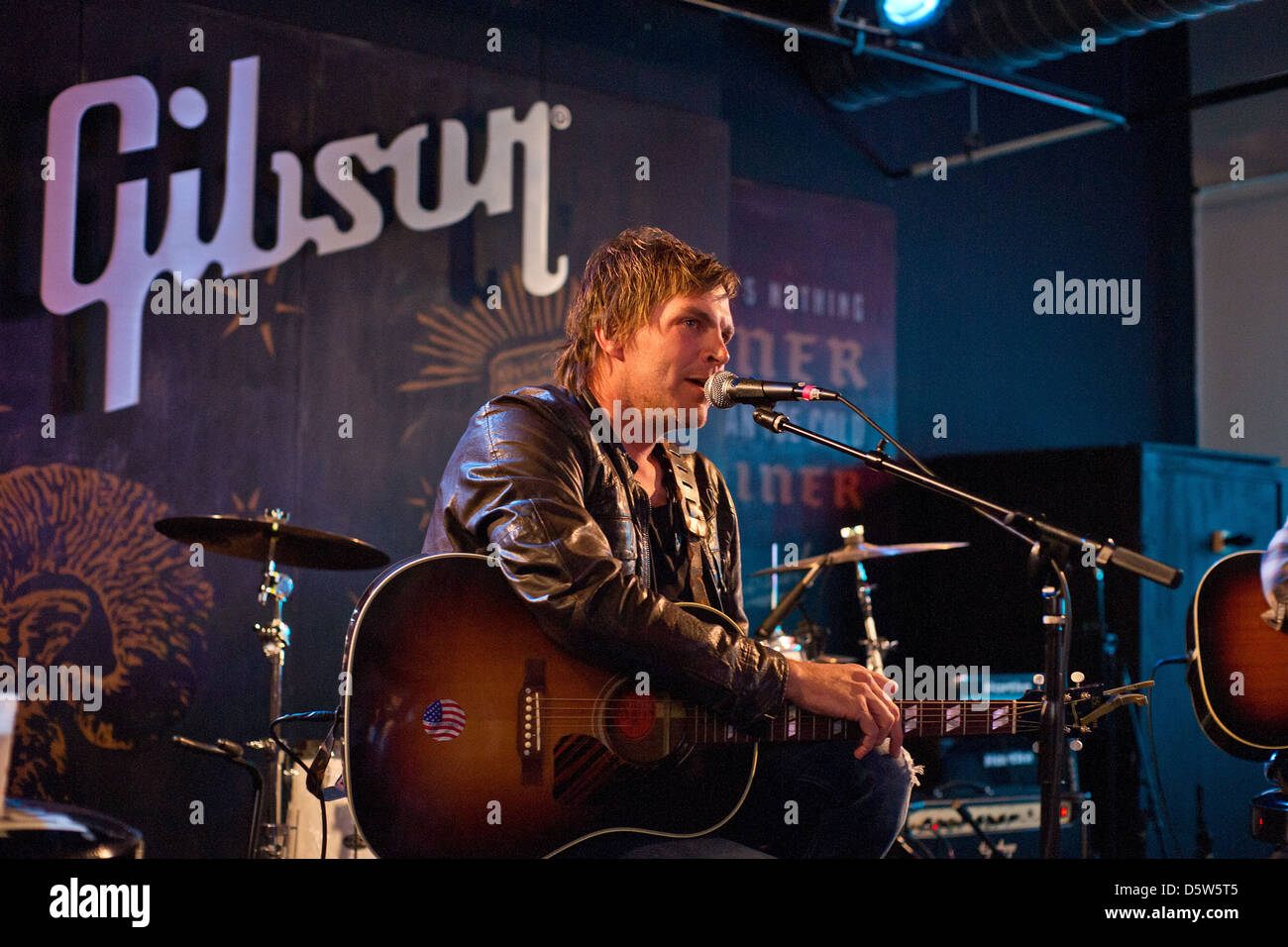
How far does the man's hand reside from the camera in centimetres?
252

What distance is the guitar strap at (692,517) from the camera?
2941 mm

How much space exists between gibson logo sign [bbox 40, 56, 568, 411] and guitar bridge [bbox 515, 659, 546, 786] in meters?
2.83

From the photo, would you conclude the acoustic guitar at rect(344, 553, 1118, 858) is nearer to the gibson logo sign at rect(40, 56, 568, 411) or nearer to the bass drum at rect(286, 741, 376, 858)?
the bass drum at rect(286, 741, 376, 858)

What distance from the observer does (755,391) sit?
261 cm

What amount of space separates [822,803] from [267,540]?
212 centimetres

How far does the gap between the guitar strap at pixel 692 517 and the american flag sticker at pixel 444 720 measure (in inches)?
28.2

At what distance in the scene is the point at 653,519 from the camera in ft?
9.83

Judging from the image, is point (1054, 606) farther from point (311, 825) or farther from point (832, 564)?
point (832, 564)

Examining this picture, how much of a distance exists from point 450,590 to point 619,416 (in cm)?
67

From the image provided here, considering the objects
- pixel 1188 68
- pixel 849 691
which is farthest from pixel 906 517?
pixel 849 691

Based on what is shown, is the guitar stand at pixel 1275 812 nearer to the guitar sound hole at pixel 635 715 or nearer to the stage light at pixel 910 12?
the guitar sound hole at pixel 635 715

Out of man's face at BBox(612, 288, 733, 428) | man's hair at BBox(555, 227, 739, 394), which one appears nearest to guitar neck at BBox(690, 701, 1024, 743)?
man's face at BBox(612, 288, 733, 428)

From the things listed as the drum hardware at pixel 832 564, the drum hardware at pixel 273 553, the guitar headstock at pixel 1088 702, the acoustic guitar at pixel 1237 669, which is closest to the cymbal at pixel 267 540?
the drum hardware at pixel 273 553

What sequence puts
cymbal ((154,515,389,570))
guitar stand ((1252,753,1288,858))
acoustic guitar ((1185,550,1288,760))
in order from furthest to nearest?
cymbal ((154,515,389,570)) < acoustic guitar ((1185,550,1288,760)) < guitar stand ((1252,753,1288,858))
